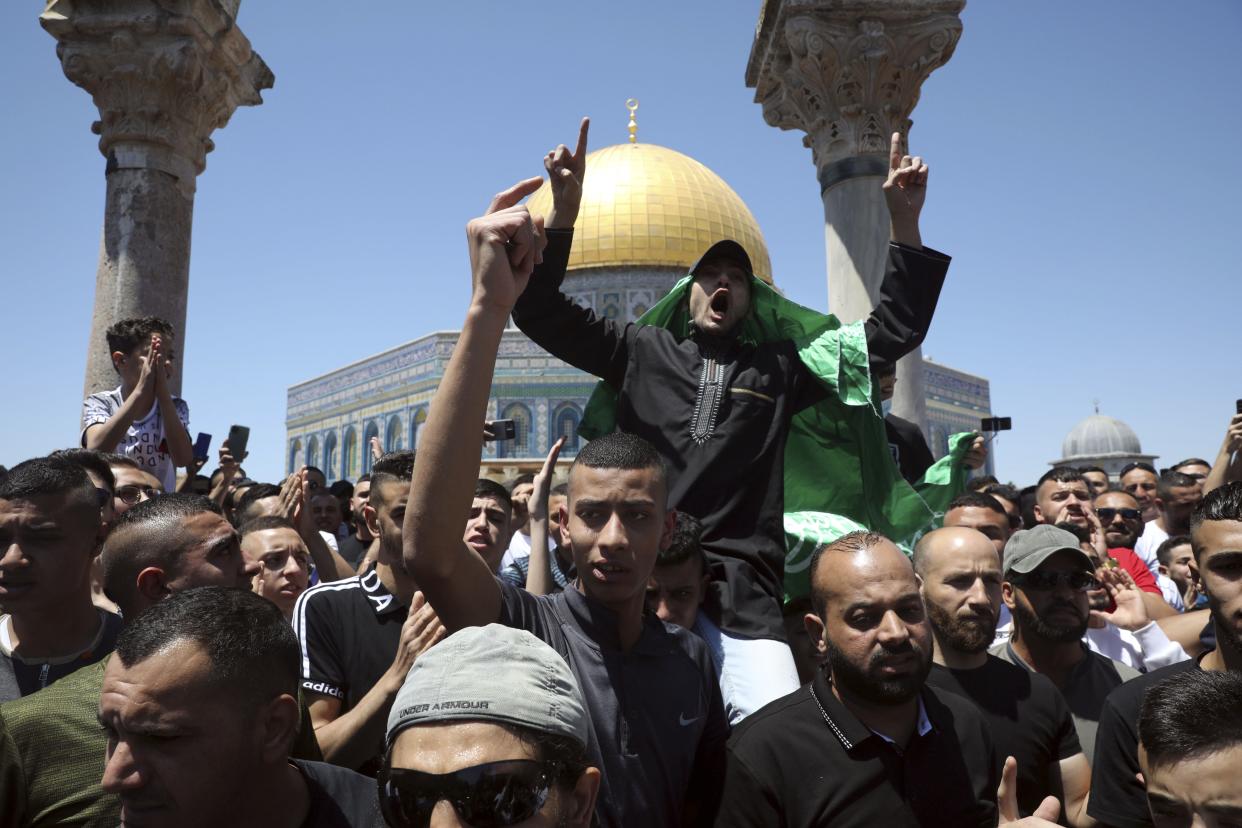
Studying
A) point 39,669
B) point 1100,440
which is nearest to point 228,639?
point 39,669

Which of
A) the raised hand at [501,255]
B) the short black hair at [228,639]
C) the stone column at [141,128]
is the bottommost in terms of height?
the short black hair at [228,639]

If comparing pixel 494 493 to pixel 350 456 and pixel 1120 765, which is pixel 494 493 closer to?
pixel 1120 765

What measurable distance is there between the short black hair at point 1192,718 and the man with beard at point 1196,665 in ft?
0.69

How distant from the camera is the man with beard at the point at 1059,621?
120 inches

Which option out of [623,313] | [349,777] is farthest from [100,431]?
[623,313]

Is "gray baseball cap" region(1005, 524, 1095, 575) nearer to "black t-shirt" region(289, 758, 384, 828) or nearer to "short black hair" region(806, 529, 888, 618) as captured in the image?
"short black hair" region(806, 529, 888, 618)

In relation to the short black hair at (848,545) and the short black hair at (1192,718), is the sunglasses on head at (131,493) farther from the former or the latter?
the short black hair at (1192,718)

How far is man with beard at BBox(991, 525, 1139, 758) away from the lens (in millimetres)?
3047

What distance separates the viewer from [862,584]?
2.22 m

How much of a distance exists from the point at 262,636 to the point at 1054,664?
2442mm

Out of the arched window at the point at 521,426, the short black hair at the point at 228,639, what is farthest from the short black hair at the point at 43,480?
the arched window at the point at 521,426

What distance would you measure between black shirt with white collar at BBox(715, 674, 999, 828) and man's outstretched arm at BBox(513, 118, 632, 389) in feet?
4.57

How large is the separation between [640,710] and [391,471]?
5.01 feet

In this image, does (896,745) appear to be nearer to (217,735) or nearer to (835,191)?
(217,735)
